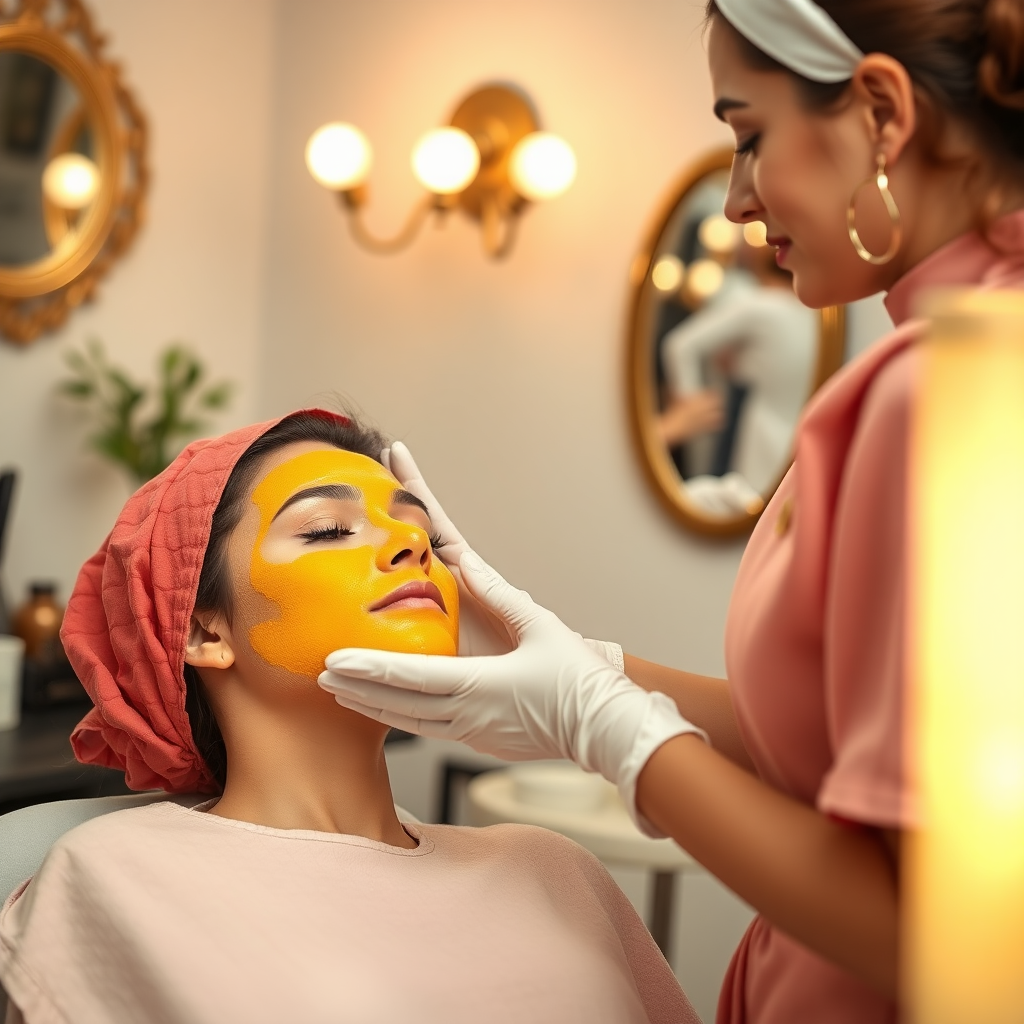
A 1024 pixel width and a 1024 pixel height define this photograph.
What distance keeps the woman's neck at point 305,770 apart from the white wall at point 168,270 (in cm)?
196

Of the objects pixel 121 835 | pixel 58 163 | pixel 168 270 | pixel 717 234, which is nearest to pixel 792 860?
pixel 121 835

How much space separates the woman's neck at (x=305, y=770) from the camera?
1299 millimetres

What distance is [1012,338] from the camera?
2.02 ft

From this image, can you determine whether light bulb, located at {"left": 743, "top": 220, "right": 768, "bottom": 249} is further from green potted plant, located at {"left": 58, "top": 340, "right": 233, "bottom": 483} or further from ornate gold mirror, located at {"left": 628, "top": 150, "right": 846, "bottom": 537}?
green potted plant, located at {"left": 58, "top": 340, "right": 233, "bottom": 483}

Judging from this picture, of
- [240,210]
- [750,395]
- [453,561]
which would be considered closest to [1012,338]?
[453,561]

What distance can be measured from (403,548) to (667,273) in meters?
1.75

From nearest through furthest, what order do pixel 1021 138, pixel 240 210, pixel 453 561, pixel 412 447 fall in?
1. pixel 1021 138
2. pixel 453 561
3. pixel 412 447
4. pixel 240 210

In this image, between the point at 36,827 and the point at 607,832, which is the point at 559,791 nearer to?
the point at 607,832

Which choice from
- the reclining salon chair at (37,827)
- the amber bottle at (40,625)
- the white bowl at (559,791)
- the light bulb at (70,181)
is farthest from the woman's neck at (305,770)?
the light bulb at (70,181)

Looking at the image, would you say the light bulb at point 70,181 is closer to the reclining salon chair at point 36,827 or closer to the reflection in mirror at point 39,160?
the reflection in mirror at point 39,160

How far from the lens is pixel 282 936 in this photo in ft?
3.61

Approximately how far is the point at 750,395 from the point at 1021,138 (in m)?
1.85

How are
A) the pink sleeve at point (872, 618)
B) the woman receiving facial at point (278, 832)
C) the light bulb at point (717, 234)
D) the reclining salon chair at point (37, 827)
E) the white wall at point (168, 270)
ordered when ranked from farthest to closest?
1. the white wall at point (168, 270)
2. the light bulb at point (717, 234)
3. the reclining salon chair at point (37, 827)
4. the woman receiving facial at point (278, 832)
5. the pink sleeve at point (872, 618)

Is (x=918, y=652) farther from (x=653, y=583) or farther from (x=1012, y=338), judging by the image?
(x=653, y=583)
